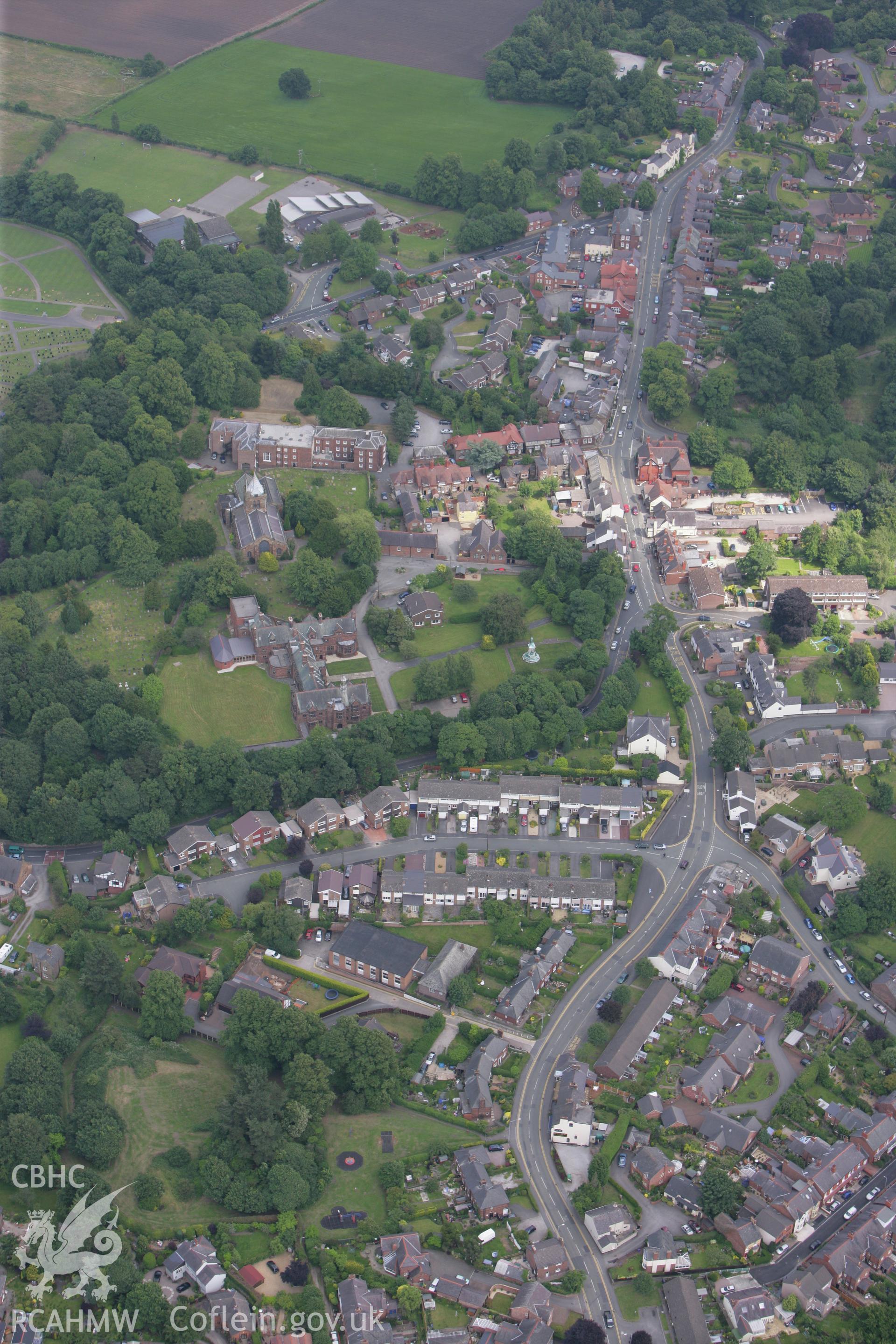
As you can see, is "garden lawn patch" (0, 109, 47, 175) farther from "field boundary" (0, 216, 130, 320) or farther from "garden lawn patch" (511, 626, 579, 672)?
"garden lawn patch" (511, 626, 579, 672)

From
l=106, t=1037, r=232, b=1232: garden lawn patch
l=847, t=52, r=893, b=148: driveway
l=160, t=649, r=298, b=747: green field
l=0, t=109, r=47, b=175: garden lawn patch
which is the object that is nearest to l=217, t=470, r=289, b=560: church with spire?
l=160, t=649, r=298, b=747: green field

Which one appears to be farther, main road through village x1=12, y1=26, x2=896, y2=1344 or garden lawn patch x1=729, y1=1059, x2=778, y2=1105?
garden lawn patch x1=729, y1=1059, x2=778, y2=1105

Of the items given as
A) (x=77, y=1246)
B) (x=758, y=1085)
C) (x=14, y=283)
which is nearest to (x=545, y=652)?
(x=758, y=1085)

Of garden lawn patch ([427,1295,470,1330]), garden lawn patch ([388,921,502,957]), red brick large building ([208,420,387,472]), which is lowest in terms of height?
garden lawn patch ([427,1295,470,1330])

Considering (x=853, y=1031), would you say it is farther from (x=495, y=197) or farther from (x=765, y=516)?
(x=495, y=197)

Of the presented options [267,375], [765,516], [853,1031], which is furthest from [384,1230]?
[267,375]

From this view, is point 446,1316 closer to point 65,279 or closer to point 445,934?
point 445,934

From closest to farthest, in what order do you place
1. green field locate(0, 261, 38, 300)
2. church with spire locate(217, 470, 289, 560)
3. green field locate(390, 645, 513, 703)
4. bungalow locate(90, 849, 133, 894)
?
1. bungalow locate(90, 849, 133, 894)
2. green field locate(390, 645, 513, 703)
3. church with spire locate(217, 470, 289, 560)
4. green field locate(0, 261, 38, 300)
